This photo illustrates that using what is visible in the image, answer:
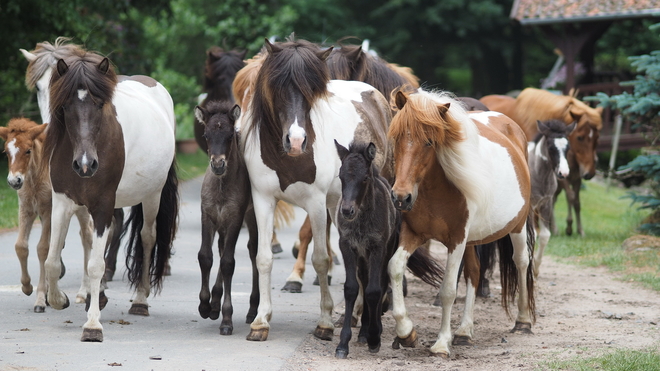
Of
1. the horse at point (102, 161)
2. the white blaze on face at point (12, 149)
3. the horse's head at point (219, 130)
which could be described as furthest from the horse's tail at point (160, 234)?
the horse's head at point (219, 130)

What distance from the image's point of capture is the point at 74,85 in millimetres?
5910

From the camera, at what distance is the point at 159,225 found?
768 cm

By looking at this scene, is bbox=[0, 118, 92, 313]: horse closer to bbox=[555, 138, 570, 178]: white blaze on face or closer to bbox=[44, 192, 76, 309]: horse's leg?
bbox=[44, 192, 76, 309]: horse's leg

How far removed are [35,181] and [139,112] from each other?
1.16 metres

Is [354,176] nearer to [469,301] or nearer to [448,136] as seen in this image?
[448,136]

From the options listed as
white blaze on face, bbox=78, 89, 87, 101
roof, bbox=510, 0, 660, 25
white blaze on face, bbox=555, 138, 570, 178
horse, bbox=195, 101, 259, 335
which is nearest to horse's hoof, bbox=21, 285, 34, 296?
horse, bbox=195, 101, 259, 335

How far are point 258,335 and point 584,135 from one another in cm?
826

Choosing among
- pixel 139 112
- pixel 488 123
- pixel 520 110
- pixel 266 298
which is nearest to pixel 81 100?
pixel 139 112

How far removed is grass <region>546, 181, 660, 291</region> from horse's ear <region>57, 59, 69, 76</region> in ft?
21.7

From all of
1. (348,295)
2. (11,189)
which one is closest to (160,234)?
(348,295)

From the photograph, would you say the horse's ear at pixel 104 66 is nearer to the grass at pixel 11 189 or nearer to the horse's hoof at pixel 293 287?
the grass at pixel 11 189

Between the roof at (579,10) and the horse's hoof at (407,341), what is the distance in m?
14.8

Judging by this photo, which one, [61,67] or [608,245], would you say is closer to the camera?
[61,67]

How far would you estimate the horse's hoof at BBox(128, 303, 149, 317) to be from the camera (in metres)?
7.05
